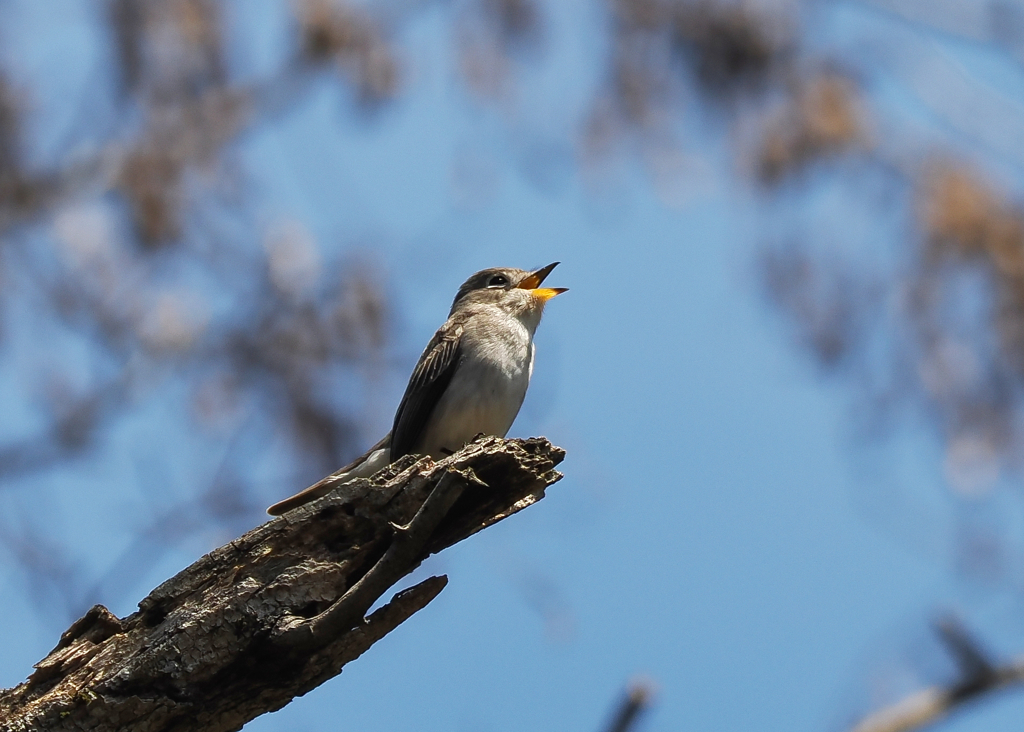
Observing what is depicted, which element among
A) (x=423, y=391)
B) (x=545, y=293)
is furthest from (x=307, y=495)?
(x=545, y=293)

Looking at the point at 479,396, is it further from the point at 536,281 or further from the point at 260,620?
the point at 260,620

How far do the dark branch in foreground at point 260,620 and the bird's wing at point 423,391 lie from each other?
2030 mm

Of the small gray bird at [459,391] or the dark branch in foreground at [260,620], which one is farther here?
the small gray bird at [459,391]

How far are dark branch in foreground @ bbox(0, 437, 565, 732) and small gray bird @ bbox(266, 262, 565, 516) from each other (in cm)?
159

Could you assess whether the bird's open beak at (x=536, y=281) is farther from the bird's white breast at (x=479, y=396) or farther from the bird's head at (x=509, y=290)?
the bird's white breast at (x=479, y=396)

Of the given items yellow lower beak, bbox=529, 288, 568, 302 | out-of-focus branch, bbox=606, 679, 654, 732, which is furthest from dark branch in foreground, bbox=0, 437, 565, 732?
yellow lower beak, bbox=529, 288, 568, 302

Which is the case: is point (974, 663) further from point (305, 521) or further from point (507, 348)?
point (305, 521)

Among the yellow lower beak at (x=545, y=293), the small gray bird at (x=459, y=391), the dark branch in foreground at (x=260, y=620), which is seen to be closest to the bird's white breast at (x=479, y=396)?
the small gray bird at (x=459, y=391)

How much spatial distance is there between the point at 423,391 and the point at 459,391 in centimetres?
26

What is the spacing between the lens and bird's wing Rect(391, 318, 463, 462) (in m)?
5.89

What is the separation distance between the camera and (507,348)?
239 inches

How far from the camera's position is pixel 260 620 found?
3.52 metres

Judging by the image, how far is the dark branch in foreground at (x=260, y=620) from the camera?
346 centimetres

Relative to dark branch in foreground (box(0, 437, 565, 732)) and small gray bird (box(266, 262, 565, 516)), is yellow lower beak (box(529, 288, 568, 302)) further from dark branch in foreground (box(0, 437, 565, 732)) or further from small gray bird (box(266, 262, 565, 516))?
dark branch in foreground (box(0, 437, 565, 732))
